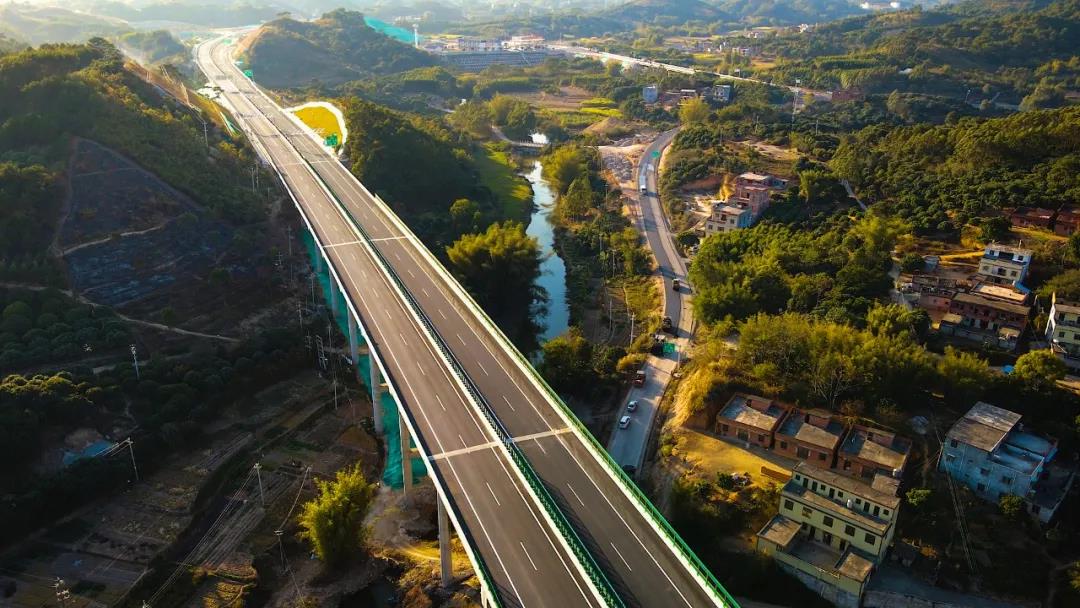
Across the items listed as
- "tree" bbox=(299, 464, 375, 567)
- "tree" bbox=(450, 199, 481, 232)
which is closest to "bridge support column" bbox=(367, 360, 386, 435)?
"tree" bbox=(299, 464, 375, 567)

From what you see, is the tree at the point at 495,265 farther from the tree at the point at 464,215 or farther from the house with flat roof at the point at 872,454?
the house with flat roof at the point at 872,454

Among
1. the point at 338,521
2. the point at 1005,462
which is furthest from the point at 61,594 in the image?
the point at 1005,462

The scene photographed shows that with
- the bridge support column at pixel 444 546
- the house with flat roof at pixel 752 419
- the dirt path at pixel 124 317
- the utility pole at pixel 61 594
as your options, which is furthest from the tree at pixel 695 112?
the utility pole at pixel 61 594

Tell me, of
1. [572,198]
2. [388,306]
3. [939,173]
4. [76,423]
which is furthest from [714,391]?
[572,198]

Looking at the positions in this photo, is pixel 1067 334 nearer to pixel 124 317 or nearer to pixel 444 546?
pixel 444 546

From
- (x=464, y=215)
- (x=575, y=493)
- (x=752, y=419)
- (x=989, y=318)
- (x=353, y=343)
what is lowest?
(x=353, y=343)

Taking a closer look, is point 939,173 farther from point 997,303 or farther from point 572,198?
point 572,198
